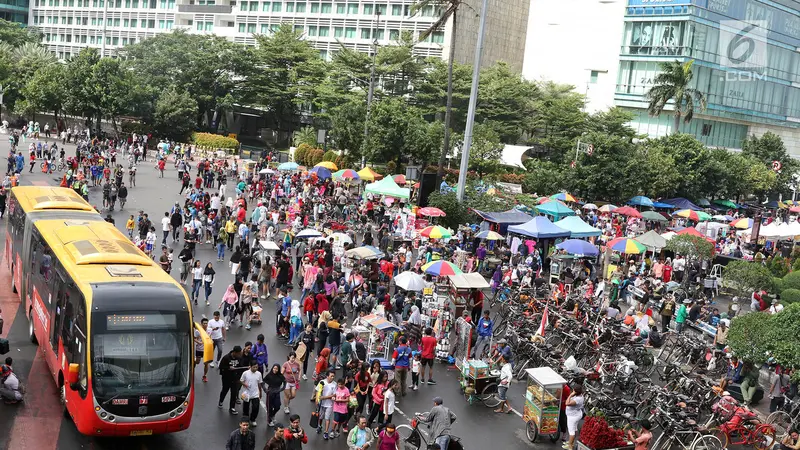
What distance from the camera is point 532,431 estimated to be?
14.3 m

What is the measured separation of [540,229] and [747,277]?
23.9 feet

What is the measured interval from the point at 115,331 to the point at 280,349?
668 cm

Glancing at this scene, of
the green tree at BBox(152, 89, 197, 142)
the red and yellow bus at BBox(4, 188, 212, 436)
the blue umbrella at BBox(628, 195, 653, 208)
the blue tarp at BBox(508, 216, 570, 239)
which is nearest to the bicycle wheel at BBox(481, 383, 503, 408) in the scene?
the red and yellow bus at BBox(4, 188, 212, 436)

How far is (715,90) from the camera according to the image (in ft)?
228

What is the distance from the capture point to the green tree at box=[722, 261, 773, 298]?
2628 centimetres

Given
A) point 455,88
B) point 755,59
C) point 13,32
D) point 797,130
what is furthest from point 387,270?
point 13,32

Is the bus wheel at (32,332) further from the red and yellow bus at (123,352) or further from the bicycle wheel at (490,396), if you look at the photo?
the bicycle wheel at (490,396)

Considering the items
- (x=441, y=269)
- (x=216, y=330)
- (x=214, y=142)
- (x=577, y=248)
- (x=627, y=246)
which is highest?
(x=214, y=142)

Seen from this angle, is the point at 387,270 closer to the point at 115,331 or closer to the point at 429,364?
the point at 429,364

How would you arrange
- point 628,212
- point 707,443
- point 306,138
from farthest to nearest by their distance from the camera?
point 306,138
point 628,212
point 707,443

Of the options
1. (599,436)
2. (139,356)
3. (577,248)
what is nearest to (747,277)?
(577,248)

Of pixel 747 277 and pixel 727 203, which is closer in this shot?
pixel 747 277

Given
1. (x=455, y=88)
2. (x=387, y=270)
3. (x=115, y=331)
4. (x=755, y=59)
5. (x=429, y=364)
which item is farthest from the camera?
(x=755, y=59)

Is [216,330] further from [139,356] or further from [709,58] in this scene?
[709,58]
